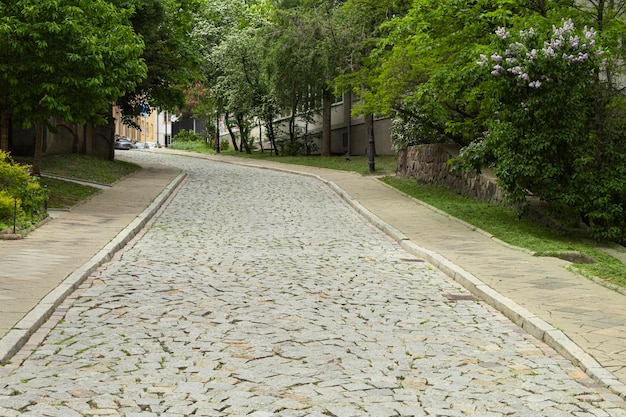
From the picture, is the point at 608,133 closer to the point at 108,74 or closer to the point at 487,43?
the point at 487,43

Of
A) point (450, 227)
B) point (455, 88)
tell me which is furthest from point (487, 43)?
point (450, 227)

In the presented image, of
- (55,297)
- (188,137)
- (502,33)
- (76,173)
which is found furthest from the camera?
(188,137)

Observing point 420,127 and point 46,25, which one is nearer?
point 46,25

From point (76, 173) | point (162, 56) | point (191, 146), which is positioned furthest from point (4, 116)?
point (191, 146)

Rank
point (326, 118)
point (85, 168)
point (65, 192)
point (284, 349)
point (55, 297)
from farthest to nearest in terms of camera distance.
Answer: point (326, 118) → point (85, 168) → point (65, 192) → point (55, 297) → point (284, 349)

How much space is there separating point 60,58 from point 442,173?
11.7 meters

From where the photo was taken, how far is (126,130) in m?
92.2

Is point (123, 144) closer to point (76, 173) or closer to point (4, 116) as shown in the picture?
point (76, 173)

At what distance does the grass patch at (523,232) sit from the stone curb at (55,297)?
670 cm

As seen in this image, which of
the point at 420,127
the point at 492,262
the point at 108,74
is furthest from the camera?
the point at 420,127

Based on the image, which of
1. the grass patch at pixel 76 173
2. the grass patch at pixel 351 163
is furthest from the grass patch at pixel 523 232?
the grass patch at pixel 76 173

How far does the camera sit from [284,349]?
705cm

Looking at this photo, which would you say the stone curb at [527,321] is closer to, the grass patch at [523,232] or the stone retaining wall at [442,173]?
the grass patch at [523,232]

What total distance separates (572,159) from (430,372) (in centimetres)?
1096
